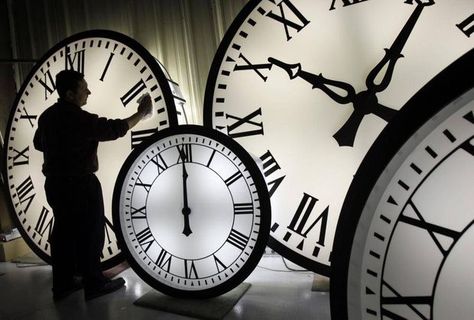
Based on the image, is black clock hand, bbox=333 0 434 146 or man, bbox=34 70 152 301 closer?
black clock hand, bbox=333 0 434 146

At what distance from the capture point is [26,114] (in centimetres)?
185

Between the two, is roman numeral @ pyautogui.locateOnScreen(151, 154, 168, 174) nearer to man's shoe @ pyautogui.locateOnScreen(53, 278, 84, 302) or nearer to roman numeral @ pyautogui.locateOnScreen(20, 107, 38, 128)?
man's shoe @ pyautogui.locateOnScreen(53, 278, 84, 302)

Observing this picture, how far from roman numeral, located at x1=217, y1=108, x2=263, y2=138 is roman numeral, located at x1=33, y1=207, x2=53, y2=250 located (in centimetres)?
110

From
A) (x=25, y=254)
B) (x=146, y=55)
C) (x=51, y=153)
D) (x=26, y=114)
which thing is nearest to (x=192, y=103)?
(x=146, y=55)

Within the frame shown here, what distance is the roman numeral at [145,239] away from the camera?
1.31m

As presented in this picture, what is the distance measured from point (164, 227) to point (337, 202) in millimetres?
650

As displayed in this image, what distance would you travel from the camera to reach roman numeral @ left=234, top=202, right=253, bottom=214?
3.90 feet

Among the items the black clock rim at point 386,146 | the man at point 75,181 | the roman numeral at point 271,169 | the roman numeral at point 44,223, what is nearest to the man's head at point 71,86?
Result: the man at point 75,181

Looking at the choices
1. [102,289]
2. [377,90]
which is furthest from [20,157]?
[377,90]

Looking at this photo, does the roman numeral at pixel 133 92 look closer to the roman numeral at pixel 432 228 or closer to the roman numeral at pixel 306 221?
the roman numeral at pixel 306 221

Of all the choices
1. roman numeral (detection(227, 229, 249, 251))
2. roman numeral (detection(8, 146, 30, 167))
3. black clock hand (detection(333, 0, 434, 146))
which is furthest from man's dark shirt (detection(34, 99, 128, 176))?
black clock hand (detection(333, 0, 434, 146))

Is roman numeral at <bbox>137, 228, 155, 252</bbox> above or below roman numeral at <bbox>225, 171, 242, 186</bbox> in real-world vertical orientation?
below

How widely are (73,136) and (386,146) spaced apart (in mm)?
1316

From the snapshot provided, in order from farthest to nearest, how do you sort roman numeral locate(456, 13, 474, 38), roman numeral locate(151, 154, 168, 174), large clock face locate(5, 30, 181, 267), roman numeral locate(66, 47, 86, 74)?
roman numeral locate(66, 47, 86, 74), large clock face locate(5, 30, 181, 267), roman numeral locate(151, 154, 168, 174), roman numeral locate(456, 13, 474, 38)
